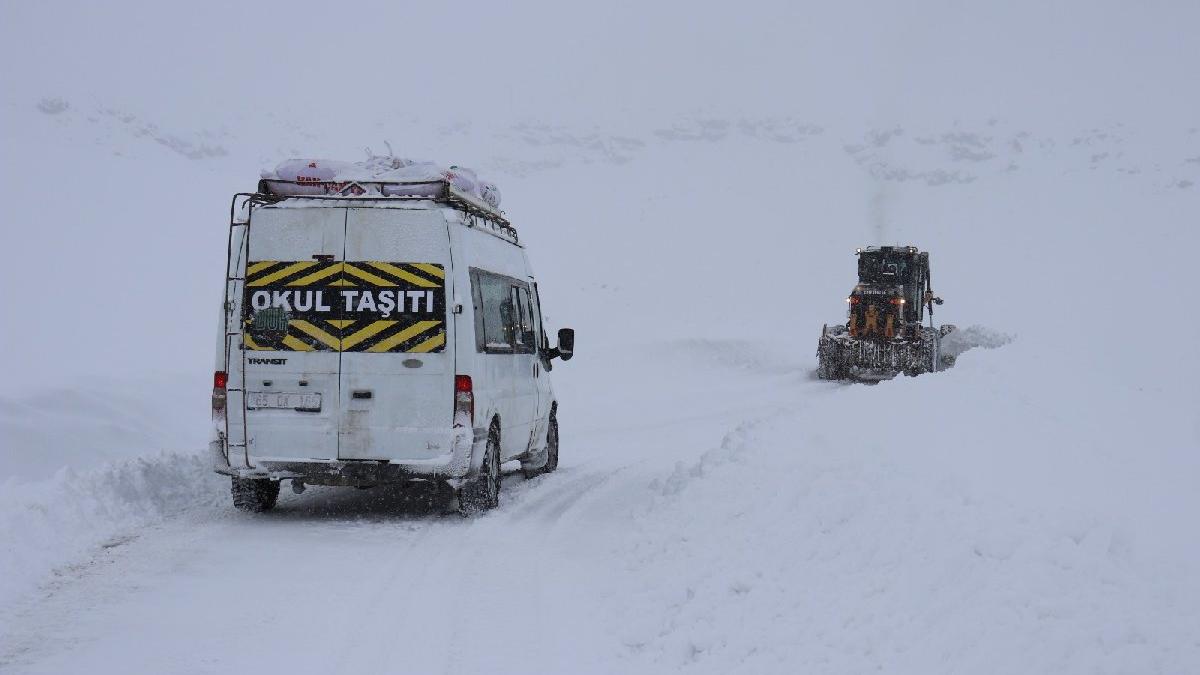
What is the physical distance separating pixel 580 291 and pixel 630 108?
34.7 meters

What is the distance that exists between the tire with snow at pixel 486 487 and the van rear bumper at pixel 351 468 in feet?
1.21

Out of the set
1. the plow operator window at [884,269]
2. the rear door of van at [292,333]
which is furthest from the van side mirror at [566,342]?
the plow operator window at [884,269]

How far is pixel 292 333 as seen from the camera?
872 cm

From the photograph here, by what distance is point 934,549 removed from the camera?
5105 millimetres

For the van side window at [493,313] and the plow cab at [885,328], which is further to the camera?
the plow cab at [885,328]

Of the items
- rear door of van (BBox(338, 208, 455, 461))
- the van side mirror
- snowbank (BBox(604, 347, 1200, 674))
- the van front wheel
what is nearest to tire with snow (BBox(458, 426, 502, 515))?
rear door of van (BBox(338, 208, 455, 461))

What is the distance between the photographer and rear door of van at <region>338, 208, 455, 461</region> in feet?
28.5

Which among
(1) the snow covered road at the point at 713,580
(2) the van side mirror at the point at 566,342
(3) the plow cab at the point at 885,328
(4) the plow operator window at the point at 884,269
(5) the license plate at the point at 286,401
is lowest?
(1) the snow covered road at the point at 713,580

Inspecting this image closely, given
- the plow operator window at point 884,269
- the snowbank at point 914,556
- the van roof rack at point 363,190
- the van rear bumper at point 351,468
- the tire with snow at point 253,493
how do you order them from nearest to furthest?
the snowbank at point 914,556 → the van rear bumper at point 351,468 → the van roof rack at point 363,190 → the tire with snow at point 253,493 → the plow operator window at point 884,269

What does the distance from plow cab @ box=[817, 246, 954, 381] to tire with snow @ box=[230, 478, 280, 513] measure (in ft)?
61.2

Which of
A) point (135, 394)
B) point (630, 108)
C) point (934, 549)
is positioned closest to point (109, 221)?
point (135, 394)

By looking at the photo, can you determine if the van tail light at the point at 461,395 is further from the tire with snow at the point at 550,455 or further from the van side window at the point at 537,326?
the tire with snow at the point at 550,455

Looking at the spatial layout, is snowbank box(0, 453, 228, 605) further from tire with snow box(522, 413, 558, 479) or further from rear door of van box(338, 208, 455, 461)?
tire with snow box(522, 413, 558, 479)

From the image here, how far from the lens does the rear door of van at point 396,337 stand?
8.70 m
